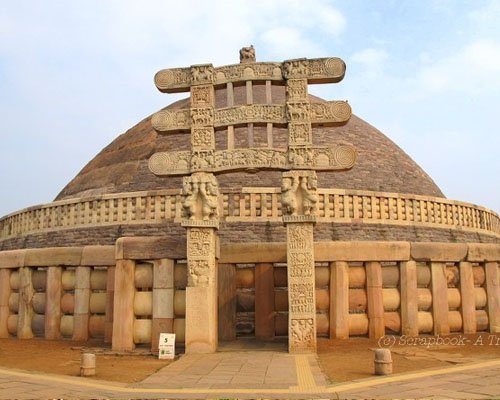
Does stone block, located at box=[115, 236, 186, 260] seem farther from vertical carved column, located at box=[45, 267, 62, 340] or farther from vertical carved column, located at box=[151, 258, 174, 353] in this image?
vertical carved column, located at box=[45, 267, 62, 340]

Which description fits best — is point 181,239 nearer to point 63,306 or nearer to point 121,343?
point 121,343

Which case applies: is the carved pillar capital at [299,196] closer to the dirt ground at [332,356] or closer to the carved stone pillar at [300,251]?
the carved stone pillar at [300,251]

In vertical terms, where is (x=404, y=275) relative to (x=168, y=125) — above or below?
below

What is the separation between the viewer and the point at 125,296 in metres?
9.91

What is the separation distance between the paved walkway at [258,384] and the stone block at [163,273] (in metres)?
2.31

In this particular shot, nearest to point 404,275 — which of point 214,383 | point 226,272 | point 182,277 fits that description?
point 226,272

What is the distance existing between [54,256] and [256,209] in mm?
5938

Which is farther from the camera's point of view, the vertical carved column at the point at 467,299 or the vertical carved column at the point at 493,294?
the vertical carved column at the point at 493,294

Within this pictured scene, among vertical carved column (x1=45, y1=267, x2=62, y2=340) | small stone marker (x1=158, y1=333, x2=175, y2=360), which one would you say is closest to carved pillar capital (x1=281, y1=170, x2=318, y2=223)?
small stone marker (x1=158, y1=333, x2=175, y2=360)

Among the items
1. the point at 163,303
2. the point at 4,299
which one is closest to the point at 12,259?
the point at 4,299

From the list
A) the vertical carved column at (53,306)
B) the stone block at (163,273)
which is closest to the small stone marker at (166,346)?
the stone block at (163,273)

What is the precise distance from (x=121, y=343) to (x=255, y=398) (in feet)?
16.1

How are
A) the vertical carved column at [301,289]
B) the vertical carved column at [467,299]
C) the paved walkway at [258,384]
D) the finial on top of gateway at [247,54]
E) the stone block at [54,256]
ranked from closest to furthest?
the paved walkway at [258,384]
the vertical carved column at [301,289]
the vertical carved column at [467,299]
the stone block at [54,256]
the finial on top of gateway at [247,54]

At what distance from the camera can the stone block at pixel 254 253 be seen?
1038 cm
